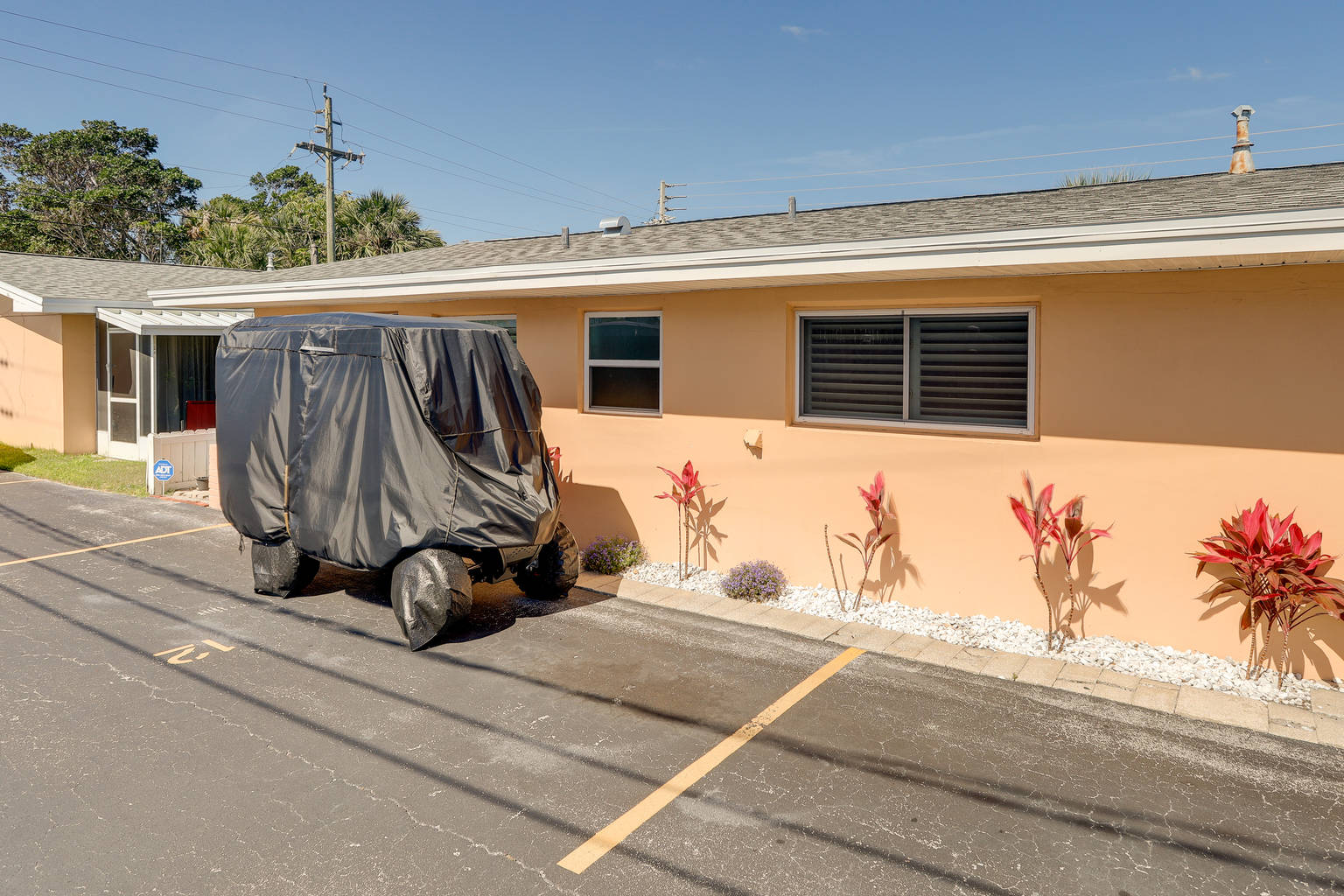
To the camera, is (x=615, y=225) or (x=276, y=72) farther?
(x=276, y=72)

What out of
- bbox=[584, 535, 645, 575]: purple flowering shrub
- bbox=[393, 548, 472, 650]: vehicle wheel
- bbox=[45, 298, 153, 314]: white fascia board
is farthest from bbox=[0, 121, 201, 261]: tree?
bbox=[393, 548, 472, 650]: vehicle wheel

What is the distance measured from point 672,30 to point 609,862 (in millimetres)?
27365

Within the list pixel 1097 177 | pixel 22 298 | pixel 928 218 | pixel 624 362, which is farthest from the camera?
pixel 1097 177

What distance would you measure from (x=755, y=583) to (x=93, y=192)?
44.3 m

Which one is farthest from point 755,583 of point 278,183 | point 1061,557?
point 278,183

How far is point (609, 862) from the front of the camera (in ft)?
11.7

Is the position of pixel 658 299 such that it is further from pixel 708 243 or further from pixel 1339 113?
pixel 1339 113

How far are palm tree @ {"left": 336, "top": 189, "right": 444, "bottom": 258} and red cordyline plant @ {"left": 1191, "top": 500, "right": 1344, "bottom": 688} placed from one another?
26314 millimetres

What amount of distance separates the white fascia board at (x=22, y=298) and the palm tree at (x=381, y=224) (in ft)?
43.0

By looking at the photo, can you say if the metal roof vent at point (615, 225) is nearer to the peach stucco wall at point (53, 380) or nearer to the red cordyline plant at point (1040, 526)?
the red cordyline plant at point (1040, 526)

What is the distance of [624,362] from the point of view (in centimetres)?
873

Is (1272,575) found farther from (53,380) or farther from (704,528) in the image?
(53,380)

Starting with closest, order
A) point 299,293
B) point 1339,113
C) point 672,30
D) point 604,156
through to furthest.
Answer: point 299,293 → point 1339,113 → point 672,30 → point 604,156

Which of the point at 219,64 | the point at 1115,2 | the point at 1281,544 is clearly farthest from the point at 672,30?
the point at 1281,544
